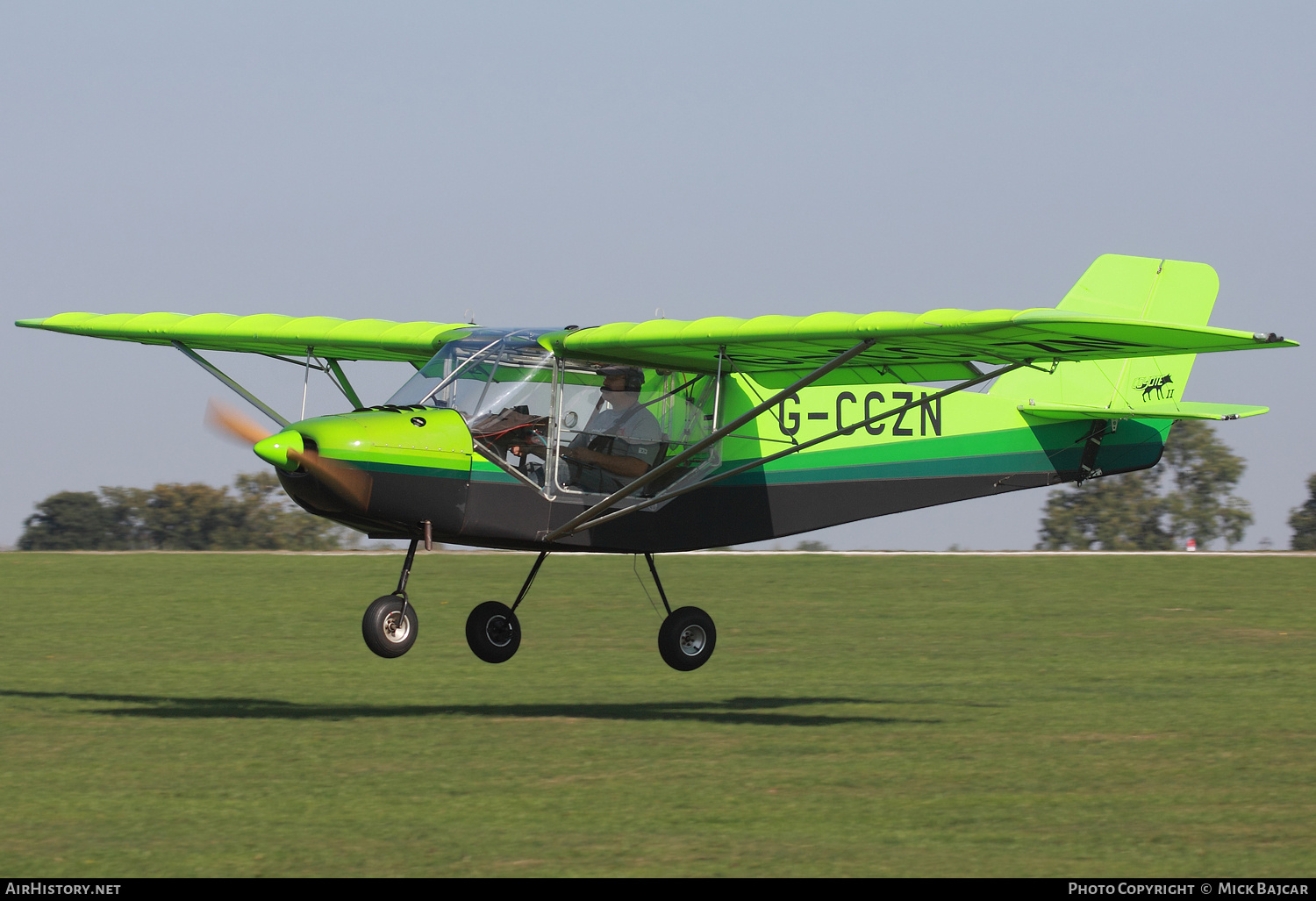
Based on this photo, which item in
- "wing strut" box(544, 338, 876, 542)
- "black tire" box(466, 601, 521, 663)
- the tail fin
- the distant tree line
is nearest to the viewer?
"wing strut" box(544, 338, 876, 542)

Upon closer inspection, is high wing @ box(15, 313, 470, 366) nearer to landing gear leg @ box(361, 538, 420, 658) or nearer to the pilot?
the pilot

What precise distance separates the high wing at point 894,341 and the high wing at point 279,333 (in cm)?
211

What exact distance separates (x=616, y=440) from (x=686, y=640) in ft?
8.14

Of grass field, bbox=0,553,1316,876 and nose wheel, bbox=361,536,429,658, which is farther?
nose wheel, bbox=361,536,429,658

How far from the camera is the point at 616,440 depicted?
14.1 meters

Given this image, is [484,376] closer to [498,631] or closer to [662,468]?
[662,468]

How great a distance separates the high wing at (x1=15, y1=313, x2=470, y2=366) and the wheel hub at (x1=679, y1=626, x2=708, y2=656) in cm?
376

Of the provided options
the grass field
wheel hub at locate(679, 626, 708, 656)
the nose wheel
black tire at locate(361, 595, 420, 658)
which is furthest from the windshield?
wheel hub at locate(679, 626, 708, 656)

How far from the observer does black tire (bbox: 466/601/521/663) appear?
15.4 m

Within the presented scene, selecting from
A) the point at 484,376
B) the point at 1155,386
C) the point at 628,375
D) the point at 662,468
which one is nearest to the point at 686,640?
the point at 662,468

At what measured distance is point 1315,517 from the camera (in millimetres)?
54969

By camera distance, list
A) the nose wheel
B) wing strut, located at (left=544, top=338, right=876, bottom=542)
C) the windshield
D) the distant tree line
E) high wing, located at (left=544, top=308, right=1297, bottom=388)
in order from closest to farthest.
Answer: high wing, located at (left=544, top=308, right=1297, bottom=388) < the nose wheel < the windshield < wing strut, located at (left=544, top=338, right=876, bottom=542) < the distant tree line

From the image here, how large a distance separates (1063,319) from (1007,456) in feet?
18.8
